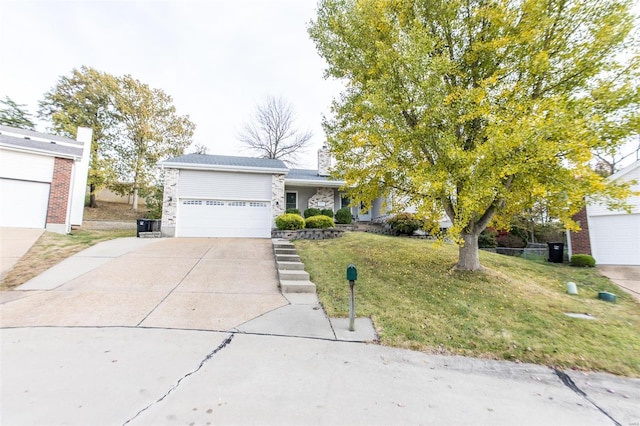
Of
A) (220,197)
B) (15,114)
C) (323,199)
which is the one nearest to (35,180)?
(220,197)

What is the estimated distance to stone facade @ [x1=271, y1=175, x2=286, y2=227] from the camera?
13.2 m

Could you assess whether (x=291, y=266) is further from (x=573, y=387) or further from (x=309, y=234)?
(x=573, y=387)

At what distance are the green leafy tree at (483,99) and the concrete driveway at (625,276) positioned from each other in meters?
3.85

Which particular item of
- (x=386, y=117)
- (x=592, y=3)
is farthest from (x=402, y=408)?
(x=592, y=3)

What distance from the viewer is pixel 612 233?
11000mm

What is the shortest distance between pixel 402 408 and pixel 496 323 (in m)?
3.35

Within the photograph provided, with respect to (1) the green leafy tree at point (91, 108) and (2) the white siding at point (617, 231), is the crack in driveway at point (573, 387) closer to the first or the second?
(2) the white siding at point (617, 231)

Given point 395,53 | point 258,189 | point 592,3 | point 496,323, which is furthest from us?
point 258,189

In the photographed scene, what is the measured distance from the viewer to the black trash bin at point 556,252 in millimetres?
11844

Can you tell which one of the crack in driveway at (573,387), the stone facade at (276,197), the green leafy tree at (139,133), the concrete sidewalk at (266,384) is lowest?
the crack in driveway at (573,387)

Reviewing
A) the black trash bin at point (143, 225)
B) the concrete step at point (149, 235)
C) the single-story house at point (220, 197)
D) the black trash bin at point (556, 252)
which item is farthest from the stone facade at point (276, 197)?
the black trash bin at point (556, 252)

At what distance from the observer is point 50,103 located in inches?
774

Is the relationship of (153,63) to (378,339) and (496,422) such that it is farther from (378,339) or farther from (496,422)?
(496,422)

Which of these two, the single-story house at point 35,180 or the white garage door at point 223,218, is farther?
the white garage door at point 223,218
